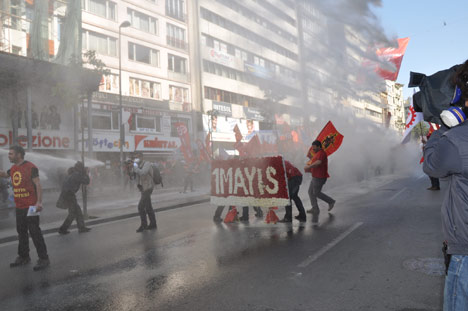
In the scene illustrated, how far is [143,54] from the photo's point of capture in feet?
103

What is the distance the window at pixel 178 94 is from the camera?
3425 centimetres

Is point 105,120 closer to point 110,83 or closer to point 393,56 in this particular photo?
point 110,83

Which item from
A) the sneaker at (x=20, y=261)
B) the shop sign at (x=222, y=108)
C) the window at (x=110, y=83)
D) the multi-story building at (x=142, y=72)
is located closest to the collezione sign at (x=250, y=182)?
the sneaker at (x=20, y=261)

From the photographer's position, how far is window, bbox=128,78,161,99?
30.4 m

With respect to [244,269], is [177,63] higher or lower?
higher

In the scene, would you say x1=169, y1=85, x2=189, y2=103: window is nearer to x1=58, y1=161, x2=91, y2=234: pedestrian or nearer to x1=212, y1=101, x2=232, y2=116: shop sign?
x1=212, y1=101, x2=232, y2=116: shop sign

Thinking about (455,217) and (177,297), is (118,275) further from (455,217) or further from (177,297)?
(455,217)

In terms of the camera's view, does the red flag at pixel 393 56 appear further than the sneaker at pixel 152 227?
Yes

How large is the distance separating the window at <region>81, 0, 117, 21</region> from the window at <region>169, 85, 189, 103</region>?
Result: 26.7 feet

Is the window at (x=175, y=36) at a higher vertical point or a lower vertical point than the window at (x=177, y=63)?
higher

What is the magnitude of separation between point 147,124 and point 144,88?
3.06 metres

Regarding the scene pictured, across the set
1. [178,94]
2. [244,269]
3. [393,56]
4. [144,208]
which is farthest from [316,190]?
[178,94]

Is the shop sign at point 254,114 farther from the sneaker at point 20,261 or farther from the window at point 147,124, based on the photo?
the sneaker at point 20,261

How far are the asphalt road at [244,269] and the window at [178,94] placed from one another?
27.5 meters
